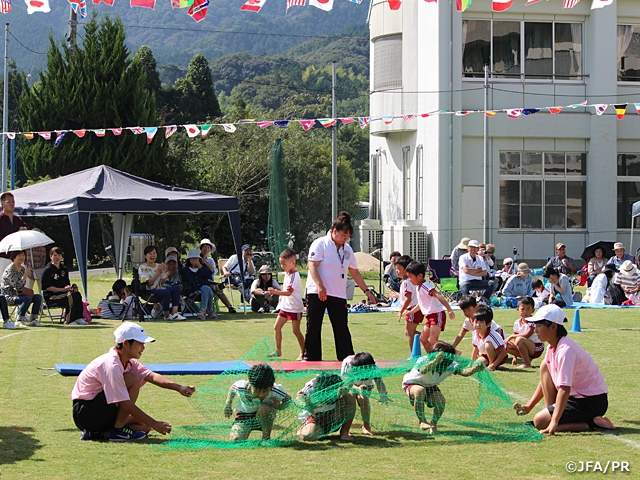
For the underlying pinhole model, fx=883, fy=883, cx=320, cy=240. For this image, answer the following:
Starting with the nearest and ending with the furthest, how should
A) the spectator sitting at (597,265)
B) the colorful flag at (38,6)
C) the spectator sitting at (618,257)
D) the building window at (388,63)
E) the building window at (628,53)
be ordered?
the colorful flag at (38,6) → the spectator sitting at (618,257) → the spectator sitting at (597,265) → the building window at (628,53) → the building window at (388,63)

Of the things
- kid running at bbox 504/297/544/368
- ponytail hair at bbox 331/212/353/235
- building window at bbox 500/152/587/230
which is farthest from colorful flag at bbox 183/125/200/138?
kid running at bbox 504/297/544/368

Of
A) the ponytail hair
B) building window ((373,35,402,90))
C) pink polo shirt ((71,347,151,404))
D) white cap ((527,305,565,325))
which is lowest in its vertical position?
pink polo shirt ((71,347,151,404))

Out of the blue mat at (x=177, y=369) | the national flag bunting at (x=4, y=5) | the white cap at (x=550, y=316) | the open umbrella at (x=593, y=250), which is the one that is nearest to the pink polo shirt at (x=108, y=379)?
the blue mat at (x=177, y=369)

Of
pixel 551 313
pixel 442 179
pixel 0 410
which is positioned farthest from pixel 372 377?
pixel 442 179

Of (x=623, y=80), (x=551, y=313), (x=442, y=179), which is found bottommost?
(x=551, y=313)

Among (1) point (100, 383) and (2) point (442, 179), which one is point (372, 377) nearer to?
(1) point (100, 383)

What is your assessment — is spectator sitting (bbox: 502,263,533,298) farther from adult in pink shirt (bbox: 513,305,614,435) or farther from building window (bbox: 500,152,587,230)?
building window (bbox: 500,152,587,230)

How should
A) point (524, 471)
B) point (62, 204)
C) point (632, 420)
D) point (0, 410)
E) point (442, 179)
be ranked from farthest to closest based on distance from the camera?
point (442, 179) < point (62, 204) < point (0, 410) < point (632, 420) < point (524, 471)

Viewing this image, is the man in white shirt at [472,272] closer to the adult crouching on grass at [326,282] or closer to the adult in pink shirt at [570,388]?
the adult crouching on grass at [326,282]

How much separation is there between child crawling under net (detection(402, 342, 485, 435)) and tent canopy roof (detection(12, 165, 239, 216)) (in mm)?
11016

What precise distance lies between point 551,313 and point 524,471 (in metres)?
1.50

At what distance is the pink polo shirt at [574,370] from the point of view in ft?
22.0

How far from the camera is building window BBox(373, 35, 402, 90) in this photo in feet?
102

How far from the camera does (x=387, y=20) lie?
31656 millimetres
